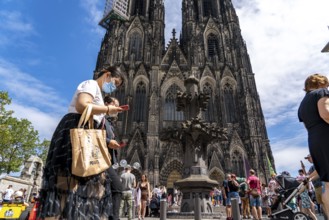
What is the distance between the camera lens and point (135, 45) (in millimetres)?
27000

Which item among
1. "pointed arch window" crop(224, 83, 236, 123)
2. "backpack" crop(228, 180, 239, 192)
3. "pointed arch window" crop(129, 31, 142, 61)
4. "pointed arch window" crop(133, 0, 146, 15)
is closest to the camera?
"backpack" crop(228, 180, 239, 192)

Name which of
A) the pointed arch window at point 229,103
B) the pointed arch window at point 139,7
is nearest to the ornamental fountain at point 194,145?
the pointed arch window at point 229,103

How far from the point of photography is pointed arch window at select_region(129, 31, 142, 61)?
26234mm

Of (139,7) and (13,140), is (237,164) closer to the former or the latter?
(13,140)

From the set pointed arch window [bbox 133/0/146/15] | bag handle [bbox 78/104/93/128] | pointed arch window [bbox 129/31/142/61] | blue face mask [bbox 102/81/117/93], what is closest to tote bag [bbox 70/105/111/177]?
bag handle [bbox 78/104/93/128]

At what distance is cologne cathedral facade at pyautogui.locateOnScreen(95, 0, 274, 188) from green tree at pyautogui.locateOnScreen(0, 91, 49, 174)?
767 cm

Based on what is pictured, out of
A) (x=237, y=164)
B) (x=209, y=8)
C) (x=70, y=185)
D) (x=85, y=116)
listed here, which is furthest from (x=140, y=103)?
(x=70, y=185)

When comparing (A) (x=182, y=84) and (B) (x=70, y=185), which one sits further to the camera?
(A) (x=182, y=84)

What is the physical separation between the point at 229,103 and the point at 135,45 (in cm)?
1212

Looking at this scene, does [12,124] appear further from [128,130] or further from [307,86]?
[307,86]

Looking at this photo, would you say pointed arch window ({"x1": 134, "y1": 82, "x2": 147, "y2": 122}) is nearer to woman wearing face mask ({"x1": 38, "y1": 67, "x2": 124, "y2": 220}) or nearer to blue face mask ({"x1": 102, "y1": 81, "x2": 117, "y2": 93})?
blue face mask ({"x1": 102, "y1": 81, "x2": 117, "y2": 93})

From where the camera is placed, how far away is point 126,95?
2331 centimetres

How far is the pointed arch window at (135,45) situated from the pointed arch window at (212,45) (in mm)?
7837

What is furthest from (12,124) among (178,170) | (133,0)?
(133,0)
